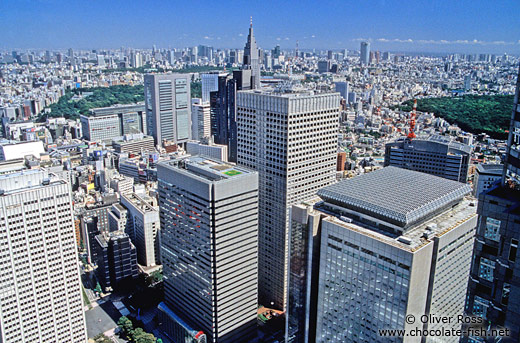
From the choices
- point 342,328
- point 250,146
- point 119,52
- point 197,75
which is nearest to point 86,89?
point 197,75

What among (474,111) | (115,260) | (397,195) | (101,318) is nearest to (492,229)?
(397,195)

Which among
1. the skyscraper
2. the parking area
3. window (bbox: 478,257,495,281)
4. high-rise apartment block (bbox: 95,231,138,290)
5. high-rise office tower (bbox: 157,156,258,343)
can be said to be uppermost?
the skyscraper

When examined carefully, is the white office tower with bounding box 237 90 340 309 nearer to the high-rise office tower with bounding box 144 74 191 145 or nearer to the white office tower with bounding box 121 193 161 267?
the white office tower with bounding box 121 193 161 267

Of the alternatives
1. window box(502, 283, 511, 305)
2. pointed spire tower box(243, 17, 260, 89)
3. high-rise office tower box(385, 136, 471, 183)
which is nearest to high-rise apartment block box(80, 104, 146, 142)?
pointed spire tower box(243, 17, 260, 89)

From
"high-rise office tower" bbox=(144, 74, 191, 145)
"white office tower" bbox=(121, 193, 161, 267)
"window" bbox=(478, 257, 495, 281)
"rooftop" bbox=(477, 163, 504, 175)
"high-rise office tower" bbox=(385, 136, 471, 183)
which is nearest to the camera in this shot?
"window" bbox=(478, 257, 495, 281)

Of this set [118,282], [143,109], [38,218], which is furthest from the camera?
[143,109]

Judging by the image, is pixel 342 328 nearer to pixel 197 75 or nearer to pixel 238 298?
pixel 238 298
